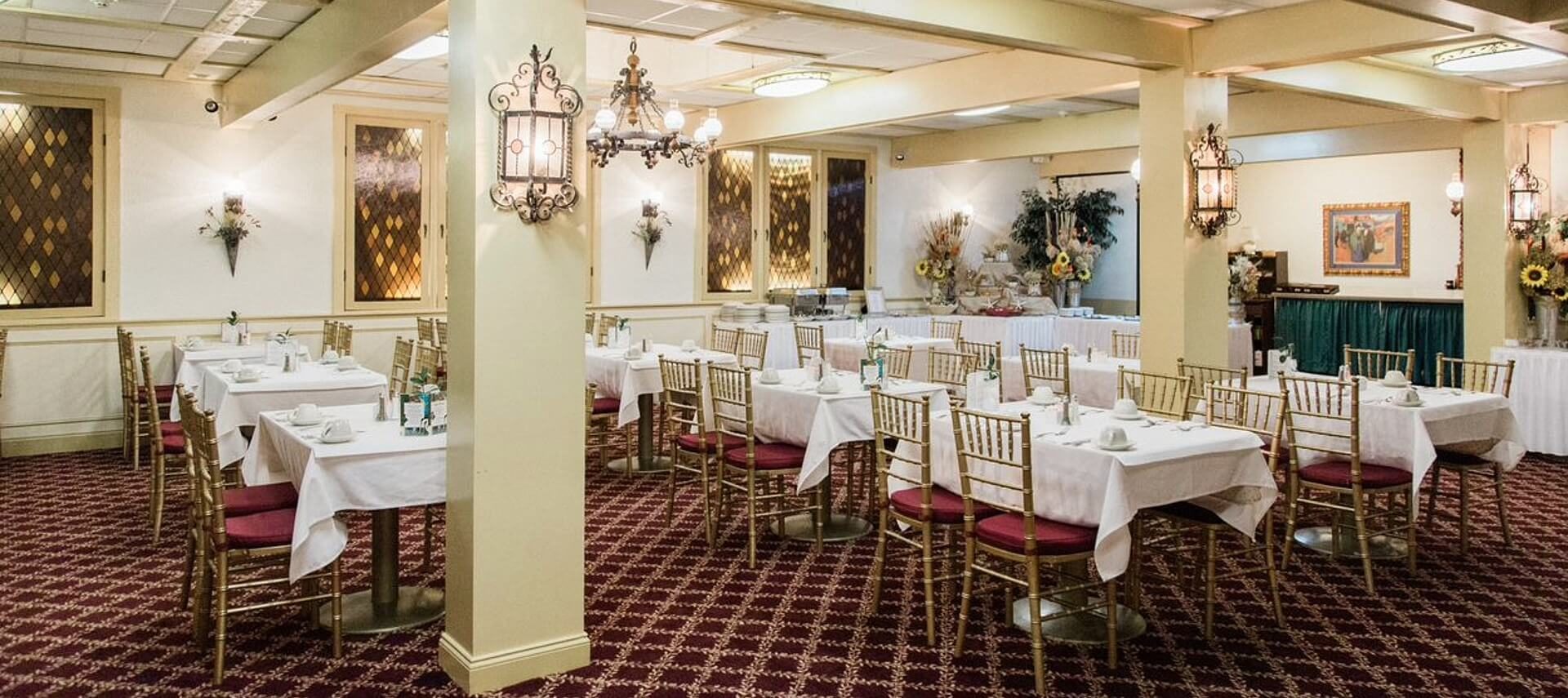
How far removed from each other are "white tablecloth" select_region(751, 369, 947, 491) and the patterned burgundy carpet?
53cm

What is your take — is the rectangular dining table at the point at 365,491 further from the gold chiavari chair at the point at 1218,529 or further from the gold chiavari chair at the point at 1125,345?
the gold chiavari chair at the point at 1125,345

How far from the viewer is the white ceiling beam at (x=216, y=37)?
255 inches

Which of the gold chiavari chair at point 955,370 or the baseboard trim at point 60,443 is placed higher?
the gold chiavari chair at point 955,370

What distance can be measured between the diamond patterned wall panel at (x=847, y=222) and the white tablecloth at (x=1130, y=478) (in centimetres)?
853

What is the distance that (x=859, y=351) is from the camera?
10.5m

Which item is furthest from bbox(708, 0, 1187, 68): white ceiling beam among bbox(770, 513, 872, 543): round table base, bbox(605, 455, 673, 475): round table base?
bbox(605, 455, 673, 475): round table base

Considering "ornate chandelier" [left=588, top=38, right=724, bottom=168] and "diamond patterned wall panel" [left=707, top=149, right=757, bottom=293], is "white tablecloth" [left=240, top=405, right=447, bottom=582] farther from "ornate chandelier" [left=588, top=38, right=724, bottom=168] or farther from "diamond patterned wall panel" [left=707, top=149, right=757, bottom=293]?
"diamond patterned wall panel" [left=707, top=149, right=757, bottom=293]

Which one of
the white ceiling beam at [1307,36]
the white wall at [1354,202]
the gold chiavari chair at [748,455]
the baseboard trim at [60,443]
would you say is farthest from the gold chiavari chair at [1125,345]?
the baseboard trim at [60,443]

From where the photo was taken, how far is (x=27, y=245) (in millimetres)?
9117

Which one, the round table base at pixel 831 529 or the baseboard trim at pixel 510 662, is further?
the round table base at pixel 831 529

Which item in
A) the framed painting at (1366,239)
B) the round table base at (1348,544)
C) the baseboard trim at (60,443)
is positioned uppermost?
the framed painting at (1366,239)

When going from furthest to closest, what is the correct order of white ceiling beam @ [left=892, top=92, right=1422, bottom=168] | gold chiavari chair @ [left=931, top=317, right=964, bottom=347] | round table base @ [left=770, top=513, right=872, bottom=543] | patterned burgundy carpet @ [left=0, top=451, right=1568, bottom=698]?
1. gold chiavari chair @ [left=931, top=317, right=964, bottom=347]
2. white ceiling beam @ [left=892, top=92, right=1422, bottom=168]
3. round table base @ [left=770, top=513, right=872, bottom=543]
4. patterned burgundy carpet @ [left=0, top=451, right=1568, bottom=698]

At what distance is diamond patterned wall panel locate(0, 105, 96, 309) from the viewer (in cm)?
905

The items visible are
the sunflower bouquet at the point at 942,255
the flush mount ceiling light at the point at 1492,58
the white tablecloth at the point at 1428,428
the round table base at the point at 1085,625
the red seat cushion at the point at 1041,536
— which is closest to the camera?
the red seat cushion at the point at 1041,536
